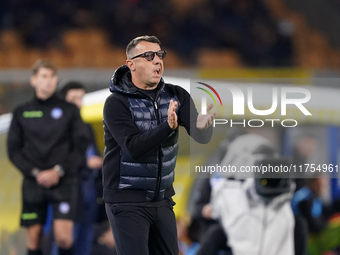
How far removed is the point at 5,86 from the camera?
483 cm

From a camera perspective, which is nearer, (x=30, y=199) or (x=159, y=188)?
(x=159, y=188)

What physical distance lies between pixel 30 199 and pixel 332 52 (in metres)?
7.34

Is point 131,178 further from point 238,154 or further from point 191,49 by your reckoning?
point 191,49

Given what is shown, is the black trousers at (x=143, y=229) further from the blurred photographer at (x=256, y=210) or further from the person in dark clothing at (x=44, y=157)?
the person in dark clothing at (x=44, y=157)

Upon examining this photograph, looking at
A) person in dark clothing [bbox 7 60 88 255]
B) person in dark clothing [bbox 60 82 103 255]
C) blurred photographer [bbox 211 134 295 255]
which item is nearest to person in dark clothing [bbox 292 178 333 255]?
blurred photographer [bbox 211 134 295 255]

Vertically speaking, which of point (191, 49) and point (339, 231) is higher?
point (191, 49)

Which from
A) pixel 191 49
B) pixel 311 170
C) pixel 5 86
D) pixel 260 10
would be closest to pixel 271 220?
pixel 311 170

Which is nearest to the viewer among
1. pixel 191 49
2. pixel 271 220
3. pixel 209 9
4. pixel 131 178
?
pixel 131 178

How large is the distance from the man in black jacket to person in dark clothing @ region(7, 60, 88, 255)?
1.67 meters

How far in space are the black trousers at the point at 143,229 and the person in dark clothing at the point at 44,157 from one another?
5.47 feet

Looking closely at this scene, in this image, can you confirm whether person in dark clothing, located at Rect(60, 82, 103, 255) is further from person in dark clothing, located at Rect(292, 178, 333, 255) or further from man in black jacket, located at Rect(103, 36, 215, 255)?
man in black jacket, located at Rect(103, 36, 215, 255)

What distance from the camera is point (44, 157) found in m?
4.63

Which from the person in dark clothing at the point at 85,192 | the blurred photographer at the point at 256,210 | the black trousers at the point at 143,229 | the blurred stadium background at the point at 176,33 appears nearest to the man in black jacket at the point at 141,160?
the black trousers at the point at 143,229

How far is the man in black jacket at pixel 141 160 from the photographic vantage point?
9.65 feet
